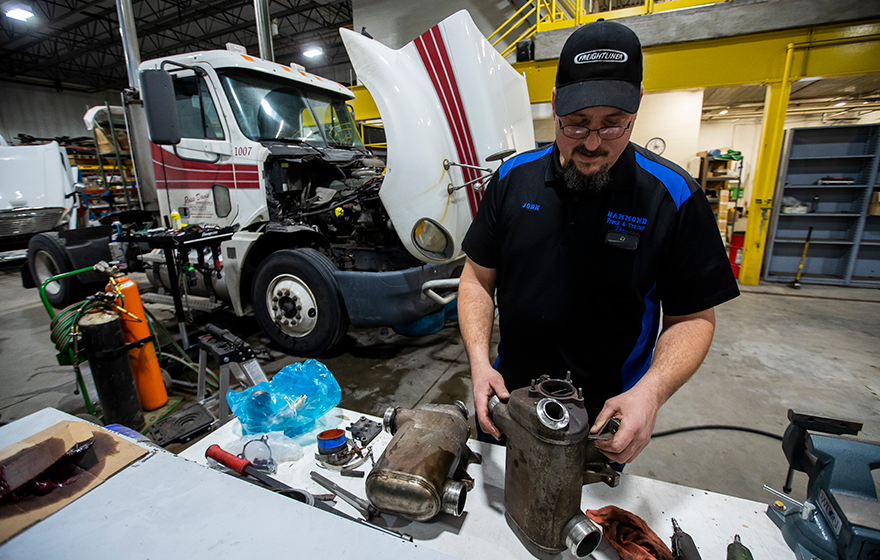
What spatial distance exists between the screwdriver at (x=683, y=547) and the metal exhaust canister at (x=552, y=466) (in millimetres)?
208

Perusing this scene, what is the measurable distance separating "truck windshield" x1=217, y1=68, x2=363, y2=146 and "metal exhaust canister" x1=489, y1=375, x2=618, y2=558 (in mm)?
3486

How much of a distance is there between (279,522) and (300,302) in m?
2.66

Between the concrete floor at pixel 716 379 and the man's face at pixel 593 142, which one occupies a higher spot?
the man's face at pixel 593 142

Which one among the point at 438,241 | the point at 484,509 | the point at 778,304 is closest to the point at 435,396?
the point at 438,241

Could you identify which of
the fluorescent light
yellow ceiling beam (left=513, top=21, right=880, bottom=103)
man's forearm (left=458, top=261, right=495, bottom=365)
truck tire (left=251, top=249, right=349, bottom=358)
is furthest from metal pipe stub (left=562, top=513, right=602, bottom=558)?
the fluorescent light

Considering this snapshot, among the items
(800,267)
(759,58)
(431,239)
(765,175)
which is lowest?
(800,267)

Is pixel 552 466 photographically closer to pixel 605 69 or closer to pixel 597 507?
pixel 597 507

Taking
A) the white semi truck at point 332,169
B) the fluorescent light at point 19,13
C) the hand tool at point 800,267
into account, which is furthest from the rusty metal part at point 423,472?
the fluorescent light at point 19,13

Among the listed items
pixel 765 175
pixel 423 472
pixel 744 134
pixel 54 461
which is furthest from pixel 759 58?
pixel 744 134

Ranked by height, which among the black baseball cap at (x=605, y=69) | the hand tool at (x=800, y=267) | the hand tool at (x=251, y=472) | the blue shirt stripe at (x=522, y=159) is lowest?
the hand tool at (x=800, y=267)

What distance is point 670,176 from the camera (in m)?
1.12

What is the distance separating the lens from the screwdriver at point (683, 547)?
814 millimetres

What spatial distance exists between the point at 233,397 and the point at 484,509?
3.24ft

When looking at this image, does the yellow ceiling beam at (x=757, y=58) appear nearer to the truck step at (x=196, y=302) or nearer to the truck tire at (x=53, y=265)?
the truck step at (x=196, y=302)
